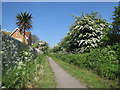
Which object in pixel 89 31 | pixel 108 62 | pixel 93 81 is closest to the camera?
pixel 93 81

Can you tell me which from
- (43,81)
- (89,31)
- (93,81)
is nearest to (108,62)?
(93,81)

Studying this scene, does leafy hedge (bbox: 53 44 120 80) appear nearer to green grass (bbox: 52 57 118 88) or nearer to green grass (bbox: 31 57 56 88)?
green grass (bbox: 52 57 118 88)

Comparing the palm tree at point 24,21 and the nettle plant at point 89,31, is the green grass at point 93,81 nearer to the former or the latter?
the nettle plant at point 89,31

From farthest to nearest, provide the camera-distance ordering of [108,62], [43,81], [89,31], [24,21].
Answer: [24,21]
[89,31]
[108,62]
[43,81]

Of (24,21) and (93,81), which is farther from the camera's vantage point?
(24,21)

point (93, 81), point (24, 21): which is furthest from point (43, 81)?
point (24, 21)

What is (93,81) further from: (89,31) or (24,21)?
(24,21)

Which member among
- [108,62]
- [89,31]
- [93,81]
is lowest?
[93,81]

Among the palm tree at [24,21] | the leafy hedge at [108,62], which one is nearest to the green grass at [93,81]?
the leafy hedge at [108,62]

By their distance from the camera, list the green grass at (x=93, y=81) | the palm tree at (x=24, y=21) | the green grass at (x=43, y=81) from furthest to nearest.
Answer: the palm tree at (x=24, y=21) → the green grass at (x=43, y=81) → the green grass at (x=93, y=81)

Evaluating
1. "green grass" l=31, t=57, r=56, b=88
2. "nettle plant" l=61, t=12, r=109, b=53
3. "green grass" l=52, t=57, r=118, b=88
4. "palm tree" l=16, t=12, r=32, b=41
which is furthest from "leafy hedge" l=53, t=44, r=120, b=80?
"palm tree" l=16, t=12, r=32, b=41

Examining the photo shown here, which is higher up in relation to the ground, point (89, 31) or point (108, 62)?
point (89, 31)

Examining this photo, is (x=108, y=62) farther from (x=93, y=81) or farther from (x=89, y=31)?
(x=89, y=31)

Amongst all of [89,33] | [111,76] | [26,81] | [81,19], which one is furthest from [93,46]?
[26,81]
